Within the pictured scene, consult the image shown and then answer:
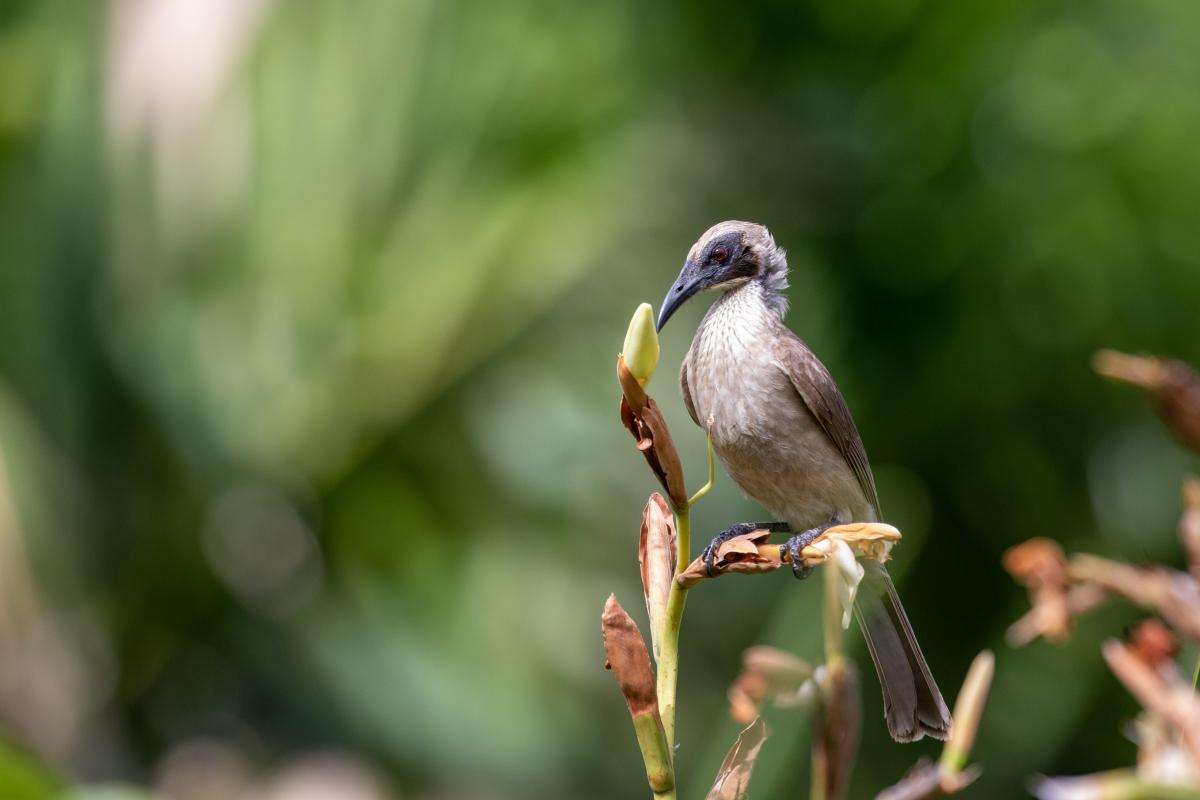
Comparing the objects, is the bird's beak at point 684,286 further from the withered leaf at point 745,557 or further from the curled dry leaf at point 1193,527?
the curled dry leaf at point 1193,527

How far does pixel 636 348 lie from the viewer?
3.25ft

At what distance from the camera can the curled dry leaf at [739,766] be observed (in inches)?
36.5

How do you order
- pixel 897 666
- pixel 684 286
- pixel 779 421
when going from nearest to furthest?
pixel 684 286 < pixel 897 666 < pixel 779 421

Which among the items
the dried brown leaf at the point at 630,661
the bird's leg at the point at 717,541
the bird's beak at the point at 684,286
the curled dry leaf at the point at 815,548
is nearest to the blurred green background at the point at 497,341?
the bird's leg at the point at 717,541

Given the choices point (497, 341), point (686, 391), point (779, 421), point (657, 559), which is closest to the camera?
point (657, 559)

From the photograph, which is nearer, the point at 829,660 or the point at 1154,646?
the point at 829,660

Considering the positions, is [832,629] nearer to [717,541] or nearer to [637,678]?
[637,678]

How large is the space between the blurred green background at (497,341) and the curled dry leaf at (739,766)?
3.20 meters

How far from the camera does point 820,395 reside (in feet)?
7.21

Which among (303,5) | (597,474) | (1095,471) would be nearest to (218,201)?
(303,5)

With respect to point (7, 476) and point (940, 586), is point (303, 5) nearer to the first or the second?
point (7, 476)

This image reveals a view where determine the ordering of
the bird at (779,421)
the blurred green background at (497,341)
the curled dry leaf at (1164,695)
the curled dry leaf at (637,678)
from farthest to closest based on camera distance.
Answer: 1. the blurred green background at (497,341)
2. the bird at (779,421)
3. the curled dry leaf at (637,678)
4. the curled dry leaf at (1164,695)

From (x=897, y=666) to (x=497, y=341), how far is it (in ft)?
9.81

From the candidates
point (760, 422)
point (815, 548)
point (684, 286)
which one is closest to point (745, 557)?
point (815, 548)
